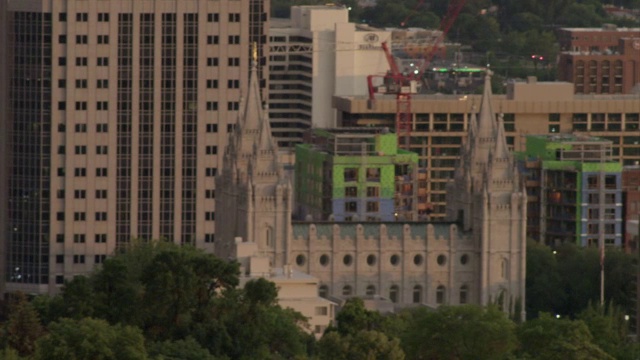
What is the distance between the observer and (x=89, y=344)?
191 meters

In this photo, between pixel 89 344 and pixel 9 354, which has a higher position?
pixel 89 344

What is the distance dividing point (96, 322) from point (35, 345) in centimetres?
389

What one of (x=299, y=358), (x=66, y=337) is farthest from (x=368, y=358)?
(x=66, y=337)

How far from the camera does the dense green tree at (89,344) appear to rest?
191m

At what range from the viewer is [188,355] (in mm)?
198500

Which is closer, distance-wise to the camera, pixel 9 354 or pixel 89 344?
pixel 9 354

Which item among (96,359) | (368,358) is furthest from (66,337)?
(368,358)

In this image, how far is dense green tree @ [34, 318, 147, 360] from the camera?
7505 inches

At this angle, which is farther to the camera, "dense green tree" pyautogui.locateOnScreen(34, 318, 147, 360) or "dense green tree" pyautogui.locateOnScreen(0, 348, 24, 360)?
"dense green tree" pyautogui.locateOnScreen(34, 318, 147, 360)

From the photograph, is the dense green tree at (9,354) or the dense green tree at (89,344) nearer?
the dense green tree at (9,354)

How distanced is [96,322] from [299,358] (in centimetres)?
1036

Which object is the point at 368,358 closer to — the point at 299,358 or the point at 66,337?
the point at 299,358

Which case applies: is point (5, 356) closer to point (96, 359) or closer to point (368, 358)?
point (96, 359)

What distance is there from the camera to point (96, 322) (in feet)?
636
